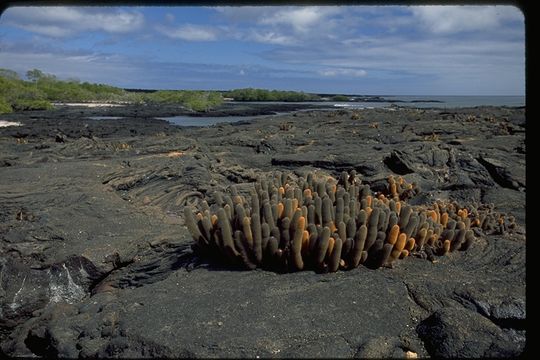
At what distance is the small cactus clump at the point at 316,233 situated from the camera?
4.54 m

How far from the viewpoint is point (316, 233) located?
4.54 metres

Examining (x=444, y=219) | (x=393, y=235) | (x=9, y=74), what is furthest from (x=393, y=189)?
(x=9, y=74)

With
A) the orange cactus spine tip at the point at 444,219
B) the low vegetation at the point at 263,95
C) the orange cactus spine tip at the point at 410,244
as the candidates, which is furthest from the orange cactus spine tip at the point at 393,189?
the low vegetation at the point at 263,95

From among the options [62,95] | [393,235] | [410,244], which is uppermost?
[62,95]

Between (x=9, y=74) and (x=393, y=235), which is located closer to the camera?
(x=393, y=235)

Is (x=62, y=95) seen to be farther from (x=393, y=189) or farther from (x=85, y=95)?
(x=393, y=189)

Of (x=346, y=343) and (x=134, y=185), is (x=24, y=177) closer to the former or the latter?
(x=134, y=185)

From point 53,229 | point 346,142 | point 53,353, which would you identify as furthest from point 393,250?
point 346,142

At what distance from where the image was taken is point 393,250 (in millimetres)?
4719

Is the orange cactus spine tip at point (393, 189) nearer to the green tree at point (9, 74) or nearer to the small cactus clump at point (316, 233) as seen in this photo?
the small cactus clump at point (316, 233)

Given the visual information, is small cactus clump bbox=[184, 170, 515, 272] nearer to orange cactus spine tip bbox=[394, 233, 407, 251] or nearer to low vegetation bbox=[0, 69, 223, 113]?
orange cactus spine tip bbox=[394, 233, 407, 251]

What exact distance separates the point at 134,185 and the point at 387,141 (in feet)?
35.6

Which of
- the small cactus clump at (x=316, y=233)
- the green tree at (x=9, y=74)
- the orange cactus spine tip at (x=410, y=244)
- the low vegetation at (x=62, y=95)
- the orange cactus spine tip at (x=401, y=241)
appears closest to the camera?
the small cactus clump at (x=316, y=233)

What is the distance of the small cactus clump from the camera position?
14.9ft
